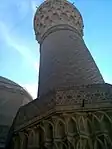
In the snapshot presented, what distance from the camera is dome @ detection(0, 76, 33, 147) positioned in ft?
18.7

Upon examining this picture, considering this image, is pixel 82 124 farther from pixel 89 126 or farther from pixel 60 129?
pixel 60 129

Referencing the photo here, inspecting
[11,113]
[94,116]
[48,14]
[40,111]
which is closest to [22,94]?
[11,113]

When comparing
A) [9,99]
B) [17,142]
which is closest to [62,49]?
[9,99]

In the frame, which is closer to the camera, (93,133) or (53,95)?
(93,133)

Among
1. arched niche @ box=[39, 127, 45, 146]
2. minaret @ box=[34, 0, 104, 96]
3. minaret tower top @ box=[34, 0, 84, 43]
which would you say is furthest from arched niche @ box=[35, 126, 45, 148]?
minaret tower top @ box=[34, 0, 84, 43]

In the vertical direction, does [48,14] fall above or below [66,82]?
above

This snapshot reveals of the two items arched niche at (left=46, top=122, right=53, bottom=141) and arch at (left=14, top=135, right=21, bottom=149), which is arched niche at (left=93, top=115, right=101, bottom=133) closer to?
arched niche at (left=46, top=122, right=53, bottom=141)

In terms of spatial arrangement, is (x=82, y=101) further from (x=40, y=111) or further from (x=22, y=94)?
(x=22, y=94)

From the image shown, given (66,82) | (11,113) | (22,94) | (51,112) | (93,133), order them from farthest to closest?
(22,94) → (11,113) → (66,82) → (51,112) → (93,133)

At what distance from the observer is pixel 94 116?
3100 mm

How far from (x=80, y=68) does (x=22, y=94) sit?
2.22 meters

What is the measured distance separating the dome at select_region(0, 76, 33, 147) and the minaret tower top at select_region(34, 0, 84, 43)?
42.5 inches

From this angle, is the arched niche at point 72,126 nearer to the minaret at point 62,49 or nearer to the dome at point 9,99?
the minaret at point 62,49

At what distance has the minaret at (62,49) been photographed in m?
4.29
